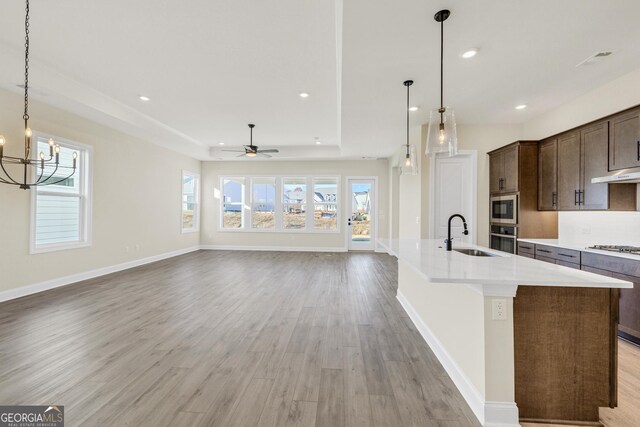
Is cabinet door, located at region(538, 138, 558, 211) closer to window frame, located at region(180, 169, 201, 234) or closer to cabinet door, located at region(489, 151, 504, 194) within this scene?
cabinet door, located at region(489, 151, 504, 194)

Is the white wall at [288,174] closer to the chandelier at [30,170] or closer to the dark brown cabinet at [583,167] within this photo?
the chandelier at [30,170]

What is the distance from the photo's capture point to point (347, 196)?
26.9ft

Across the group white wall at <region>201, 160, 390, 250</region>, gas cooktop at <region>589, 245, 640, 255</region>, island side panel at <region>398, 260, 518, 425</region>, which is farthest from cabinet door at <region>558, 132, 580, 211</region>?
white wall at <region>201, 160, 390, 250</region>

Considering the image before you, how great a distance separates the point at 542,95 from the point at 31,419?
569cm

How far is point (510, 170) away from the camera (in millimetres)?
4094

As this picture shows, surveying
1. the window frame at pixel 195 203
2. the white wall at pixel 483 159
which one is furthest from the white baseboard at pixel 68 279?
the white wall at pixel 483 159

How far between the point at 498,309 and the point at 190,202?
26.8 feet

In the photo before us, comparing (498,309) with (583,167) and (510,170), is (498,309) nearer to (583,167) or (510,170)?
(583,167)

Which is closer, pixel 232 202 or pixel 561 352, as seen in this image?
pixel 561 352

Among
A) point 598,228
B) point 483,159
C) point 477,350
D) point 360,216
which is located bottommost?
point 477,350

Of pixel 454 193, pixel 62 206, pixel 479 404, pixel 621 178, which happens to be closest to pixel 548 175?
pixel 621 178

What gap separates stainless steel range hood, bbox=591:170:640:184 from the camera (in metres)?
2.63

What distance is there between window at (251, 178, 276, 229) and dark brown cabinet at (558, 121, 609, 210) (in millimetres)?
6685

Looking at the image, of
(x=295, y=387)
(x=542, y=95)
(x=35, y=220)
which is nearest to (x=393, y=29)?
Result: (x=542, y=95)
